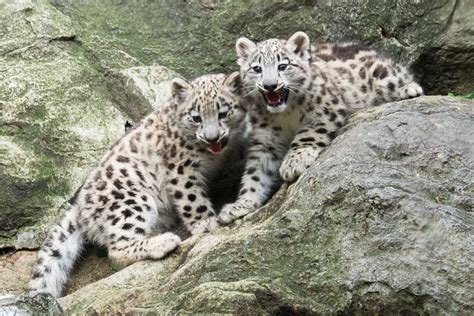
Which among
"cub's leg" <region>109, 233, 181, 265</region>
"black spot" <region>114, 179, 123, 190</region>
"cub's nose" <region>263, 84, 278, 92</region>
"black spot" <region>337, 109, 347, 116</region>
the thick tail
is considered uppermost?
"cub's nose" <region>263, 84, 278, 92</region>

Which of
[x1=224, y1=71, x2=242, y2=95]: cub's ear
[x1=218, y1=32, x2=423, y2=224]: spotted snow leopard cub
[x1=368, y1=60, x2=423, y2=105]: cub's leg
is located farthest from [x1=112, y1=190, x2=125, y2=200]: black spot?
[x1=368, y1=60, x2=423, y2=105]: cub's leg

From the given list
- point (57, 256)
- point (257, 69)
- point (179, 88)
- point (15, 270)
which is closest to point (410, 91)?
point (257, 69)

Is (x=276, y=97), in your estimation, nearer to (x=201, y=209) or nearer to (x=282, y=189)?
(x=282, y=189)

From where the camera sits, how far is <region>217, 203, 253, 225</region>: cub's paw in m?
6.81

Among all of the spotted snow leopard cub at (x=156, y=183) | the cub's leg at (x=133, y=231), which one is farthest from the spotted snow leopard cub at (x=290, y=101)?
the cub's leg at (x=133, y=231)

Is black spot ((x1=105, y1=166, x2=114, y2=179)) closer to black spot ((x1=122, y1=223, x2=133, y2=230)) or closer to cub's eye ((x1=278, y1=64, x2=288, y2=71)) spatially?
black spot ((x1=122, y1=223, x2=133, y2=230))

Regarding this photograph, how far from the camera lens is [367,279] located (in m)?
5.21

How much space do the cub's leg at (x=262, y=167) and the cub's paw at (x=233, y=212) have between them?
149 millimetres

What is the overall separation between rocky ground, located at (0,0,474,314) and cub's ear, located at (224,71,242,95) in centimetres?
116

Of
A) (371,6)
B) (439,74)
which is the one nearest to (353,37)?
(371,6)

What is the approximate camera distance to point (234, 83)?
7.49m

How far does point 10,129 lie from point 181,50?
2.06 meters

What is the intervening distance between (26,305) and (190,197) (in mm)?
2211

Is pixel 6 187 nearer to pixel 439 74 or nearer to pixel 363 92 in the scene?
pixel 363 92
